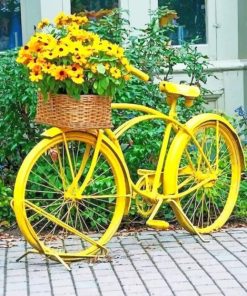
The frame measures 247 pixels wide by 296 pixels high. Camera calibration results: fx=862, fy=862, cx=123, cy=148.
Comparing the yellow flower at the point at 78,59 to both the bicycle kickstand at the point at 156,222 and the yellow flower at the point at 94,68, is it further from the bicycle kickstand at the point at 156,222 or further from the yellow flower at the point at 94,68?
the bicycle kickstand at the point at 156,222

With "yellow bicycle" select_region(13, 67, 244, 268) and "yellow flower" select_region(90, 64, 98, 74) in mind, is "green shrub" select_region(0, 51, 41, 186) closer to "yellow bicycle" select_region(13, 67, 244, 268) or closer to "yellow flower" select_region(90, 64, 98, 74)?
"yellow bicycle" select_region(13, 67, 244, 268)

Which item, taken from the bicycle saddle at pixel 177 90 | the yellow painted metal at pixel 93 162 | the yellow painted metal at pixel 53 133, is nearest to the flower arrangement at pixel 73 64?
the yellow painted metal at pixel 53 133

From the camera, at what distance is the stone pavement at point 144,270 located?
564 centimetres

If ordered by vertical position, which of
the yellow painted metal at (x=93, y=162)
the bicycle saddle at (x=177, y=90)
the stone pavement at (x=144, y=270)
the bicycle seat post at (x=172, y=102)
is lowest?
the stone pavement at (x=144, y=270)

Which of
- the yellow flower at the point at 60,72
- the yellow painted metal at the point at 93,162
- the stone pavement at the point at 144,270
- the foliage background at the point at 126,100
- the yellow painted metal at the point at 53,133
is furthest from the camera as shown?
the foliage background at the point at 126,100

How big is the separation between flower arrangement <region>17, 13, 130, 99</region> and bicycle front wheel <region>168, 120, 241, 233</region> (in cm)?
115

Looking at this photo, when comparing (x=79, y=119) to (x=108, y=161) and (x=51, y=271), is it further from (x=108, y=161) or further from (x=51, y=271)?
(x=51, y=271)

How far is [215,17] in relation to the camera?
9.73 m

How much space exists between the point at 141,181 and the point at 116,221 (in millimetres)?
437

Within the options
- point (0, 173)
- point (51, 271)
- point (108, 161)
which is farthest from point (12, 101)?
point (51, 271)

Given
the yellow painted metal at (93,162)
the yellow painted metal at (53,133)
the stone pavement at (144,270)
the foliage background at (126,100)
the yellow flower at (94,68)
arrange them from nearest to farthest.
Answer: the stone pavement at (144,270) < the yellow flower at (94,68) < the yellow painted metal at (53,133) < the yellow painted metal at (93,162) < the foliage background at (126,100)

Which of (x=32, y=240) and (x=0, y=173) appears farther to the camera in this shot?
(x=0, y=173)

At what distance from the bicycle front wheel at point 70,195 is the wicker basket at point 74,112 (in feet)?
0.65

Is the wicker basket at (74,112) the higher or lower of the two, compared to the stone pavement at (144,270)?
higher
